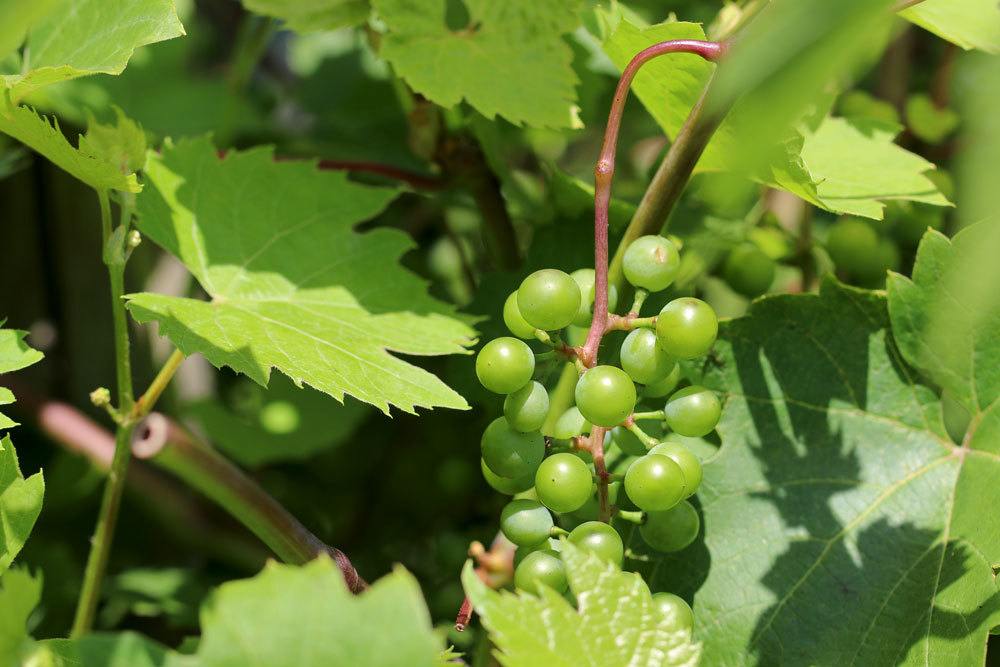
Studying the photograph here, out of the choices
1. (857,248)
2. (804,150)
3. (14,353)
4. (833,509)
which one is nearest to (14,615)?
(14,353)

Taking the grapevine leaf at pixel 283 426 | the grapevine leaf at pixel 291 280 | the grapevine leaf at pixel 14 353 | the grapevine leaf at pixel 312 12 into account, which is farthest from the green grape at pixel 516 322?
the grapevine leaf at pixel 283 426

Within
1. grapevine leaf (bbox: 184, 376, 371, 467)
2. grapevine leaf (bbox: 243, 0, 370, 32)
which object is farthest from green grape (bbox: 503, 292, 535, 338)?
grapevine leaf (bbox: 184, 376, 371, 467)

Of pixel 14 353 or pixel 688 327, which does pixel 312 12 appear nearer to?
pixel 14 353

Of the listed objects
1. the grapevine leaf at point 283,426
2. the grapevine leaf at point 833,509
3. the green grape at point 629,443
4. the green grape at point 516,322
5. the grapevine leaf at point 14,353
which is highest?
the green grape at point 516,322

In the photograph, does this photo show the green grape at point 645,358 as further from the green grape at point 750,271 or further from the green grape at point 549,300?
the green grape at point 750,271

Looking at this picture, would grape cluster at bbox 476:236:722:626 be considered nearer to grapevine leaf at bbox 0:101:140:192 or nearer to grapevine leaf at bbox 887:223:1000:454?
grapevine leaf at bbox 887:223:1000:454

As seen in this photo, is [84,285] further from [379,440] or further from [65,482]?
[379,440]
